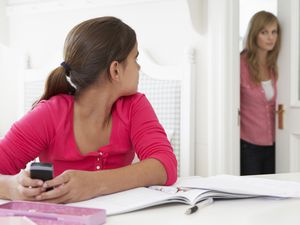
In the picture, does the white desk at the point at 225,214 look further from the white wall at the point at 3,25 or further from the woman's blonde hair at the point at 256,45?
the white wall at the point at 3,25

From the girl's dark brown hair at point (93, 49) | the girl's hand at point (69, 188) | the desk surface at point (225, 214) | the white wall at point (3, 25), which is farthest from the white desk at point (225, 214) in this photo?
the white wall at point (3, 25)

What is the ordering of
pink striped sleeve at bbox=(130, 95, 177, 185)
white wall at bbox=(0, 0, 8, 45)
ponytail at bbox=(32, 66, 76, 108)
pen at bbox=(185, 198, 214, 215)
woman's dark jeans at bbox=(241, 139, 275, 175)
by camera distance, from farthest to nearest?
white wall at bbox=(0, 0, 8, 45) → woman's dark jeans at bbox=(241, 139, 275, 175) → ponytail at bbox=(32, 66, 76, 108) → pink striped sleeve at bbox=(130, 95, 177, 185) → pen at bbox=(185, 198, 214, 215)

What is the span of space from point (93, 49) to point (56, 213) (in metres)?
0.55

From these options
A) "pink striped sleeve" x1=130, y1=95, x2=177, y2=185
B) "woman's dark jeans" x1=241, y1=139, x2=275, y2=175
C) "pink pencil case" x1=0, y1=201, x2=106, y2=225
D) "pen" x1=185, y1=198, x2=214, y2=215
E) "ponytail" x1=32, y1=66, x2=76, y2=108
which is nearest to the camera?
"pink pencil case" x1=0, y1=201, x2=106, y2=225

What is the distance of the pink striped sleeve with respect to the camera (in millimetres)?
1131

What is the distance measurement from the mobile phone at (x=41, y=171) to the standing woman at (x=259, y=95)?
2063mm

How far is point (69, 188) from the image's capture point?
883 mm

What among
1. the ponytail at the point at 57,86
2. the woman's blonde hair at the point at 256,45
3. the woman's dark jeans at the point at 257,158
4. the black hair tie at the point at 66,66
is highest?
the woman's blonde hair at the point at 256,45

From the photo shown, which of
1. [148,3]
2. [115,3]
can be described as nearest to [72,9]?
[115,3]

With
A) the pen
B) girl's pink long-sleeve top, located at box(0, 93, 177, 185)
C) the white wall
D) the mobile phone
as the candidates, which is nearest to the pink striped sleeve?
girl's pink long-sleeve top, located at box(0, 93, 177, 185)

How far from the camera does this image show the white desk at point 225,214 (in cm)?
77

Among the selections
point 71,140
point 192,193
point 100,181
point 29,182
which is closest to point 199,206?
point 192,193

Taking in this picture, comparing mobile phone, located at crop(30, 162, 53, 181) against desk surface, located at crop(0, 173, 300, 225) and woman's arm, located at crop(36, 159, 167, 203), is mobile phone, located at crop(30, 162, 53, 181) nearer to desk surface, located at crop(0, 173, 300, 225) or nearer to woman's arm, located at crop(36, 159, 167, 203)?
woman's arm, located at crop(36, 159, 167, 203)

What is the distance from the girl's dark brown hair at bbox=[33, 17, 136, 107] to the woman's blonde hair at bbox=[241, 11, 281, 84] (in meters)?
1.64
